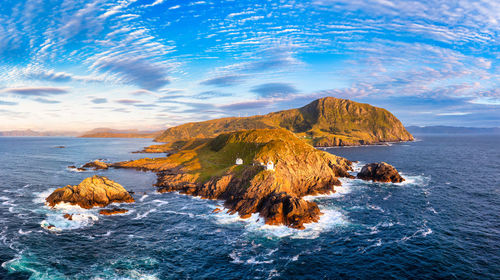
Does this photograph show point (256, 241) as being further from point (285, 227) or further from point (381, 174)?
point (381, 174)

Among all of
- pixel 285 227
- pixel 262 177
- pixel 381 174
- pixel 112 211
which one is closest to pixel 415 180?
pixel 381 174

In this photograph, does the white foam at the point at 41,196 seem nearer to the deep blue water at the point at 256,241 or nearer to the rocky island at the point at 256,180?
the deep blue water at the point at 256,241

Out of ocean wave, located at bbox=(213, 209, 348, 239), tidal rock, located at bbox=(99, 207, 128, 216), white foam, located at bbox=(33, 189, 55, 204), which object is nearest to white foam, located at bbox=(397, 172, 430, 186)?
ocean wave, located at bbox=(213, 209, 348, 239)

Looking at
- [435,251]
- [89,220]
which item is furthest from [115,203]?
[435,251]

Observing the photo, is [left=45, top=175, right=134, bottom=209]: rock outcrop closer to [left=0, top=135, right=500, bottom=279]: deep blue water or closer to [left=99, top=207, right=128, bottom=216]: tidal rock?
[left=0, top=135, right=500, bottom=279]: deep blue water

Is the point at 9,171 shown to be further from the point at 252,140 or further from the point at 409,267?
the point at 409,267

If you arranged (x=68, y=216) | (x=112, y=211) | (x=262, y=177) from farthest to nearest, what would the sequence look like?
(x=262, y=177) < (x=112, y=211) < (x=68, y=216)

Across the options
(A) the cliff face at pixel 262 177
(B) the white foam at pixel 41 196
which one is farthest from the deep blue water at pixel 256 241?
(A) the cliff face at pixel 262 177
